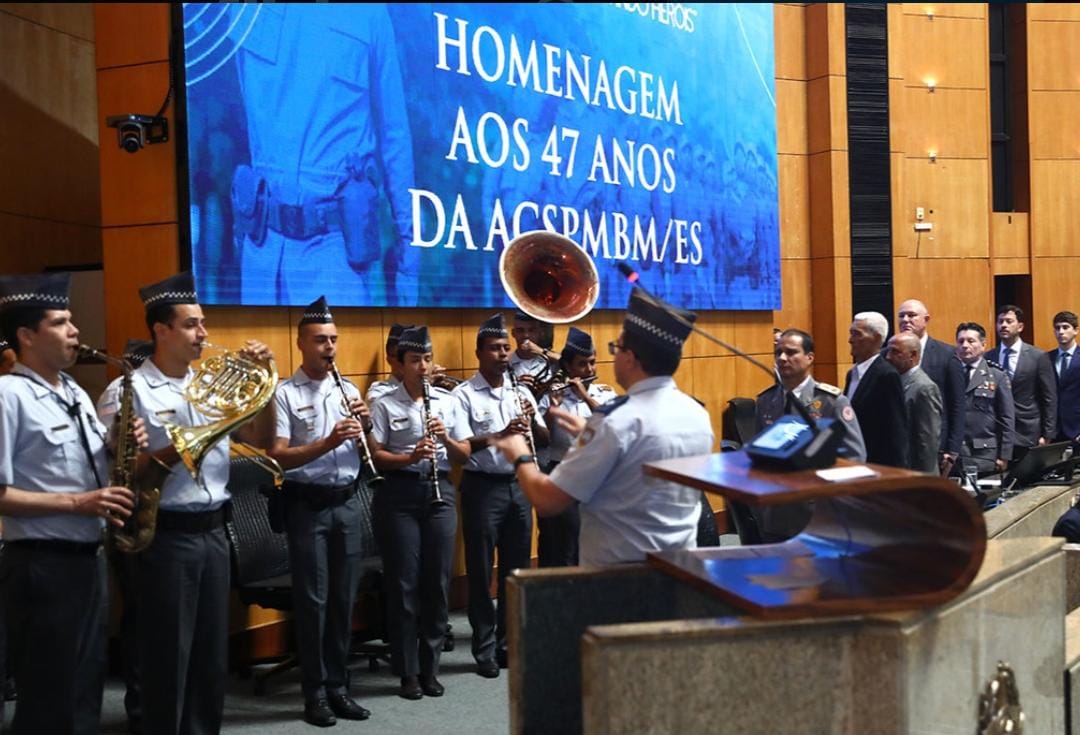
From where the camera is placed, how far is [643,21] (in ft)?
27.0

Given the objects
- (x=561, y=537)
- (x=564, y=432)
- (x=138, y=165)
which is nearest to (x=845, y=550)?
(x=564, y=432)

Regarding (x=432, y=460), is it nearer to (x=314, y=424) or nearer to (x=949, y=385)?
(x=314, y=424)

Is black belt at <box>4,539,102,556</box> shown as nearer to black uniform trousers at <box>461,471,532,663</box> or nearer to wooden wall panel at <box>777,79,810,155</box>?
black uniform trousers at <box>461,471,532,663</box>

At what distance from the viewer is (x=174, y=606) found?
358cm

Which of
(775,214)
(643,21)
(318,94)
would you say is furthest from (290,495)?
(775,214)

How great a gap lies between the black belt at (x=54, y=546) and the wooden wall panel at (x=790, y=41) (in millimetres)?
8371

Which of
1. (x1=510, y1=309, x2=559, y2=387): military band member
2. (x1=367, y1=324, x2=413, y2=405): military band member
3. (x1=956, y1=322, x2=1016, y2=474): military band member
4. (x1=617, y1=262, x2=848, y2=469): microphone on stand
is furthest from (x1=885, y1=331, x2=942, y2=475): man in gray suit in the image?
(x1=617, y1=262, x2=848, y2=469): microphone on stand

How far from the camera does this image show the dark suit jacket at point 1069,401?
873cm

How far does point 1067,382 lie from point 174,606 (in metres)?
7.37

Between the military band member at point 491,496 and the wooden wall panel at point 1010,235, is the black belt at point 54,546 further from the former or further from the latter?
the wooden wall panel at point 1010,235

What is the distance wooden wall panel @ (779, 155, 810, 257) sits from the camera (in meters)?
10.5

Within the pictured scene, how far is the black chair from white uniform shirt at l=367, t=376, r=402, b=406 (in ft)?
2.05

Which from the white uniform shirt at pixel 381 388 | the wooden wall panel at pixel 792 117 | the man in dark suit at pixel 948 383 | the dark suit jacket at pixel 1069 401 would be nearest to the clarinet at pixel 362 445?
the white uniform shirt at pixel 381 388

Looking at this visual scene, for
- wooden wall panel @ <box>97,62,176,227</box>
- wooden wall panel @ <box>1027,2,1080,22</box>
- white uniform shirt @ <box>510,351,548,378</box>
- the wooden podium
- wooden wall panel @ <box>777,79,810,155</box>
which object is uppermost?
wooden wall panel @ <box>1027,2,1080,22</box>
